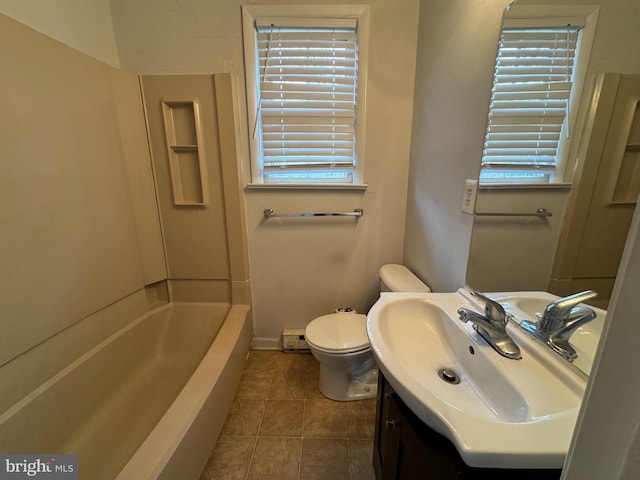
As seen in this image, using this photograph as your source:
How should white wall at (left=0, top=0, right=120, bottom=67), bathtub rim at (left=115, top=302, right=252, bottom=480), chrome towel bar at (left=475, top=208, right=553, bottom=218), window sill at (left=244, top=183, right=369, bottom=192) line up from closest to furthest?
chrome towel bar at (left=475, top=208, right=553, bottom=218)
bathtub rim at (left=115, top=302, right=252, bottom=480)
white wall at (left=0, top=0, right=120, bottom=67)
window sill at (left=244, top=183, right=369, bottom=192)

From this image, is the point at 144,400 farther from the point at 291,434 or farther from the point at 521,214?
the point at 521,214

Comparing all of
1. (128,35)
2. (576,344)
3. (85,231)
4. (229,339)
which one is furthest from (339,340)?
(128,35)

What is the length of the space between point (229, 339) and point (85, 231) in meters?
0.95

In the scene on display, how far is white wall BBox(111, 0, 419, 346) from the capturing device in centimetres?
154

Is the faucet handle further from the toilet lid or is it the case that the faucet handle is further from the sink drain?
the toilet lid

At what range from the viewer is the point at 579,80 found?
2.12 ft

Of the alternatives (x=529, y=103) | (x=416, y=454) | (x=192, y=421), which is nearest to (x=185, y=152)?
(x=192, y=421)

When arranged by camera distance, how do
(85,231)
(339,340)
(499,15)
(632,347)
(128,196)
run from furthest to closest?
(128,196) → (339,340) → (85,231) → (499,15) → (632,347)

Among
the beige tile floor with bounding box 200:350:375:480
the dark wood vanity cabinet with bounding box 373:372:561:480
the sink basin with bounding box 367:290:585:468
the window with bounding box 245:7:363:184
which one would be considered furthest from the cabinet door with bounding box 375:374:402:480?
the window with bounding box 245:7:363:184

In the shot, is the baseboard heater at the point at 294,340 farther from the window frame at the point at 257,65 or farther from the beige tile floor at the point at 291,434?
the window frame at the point at 257,65

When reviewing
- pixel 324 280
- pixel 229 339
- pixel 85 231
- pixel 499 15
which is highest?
pixel 499 15

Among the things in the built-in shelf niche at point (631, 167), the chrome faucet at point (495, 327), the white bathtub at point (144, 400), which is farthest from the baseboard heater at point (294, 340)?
the built-in shelf niche at point (631, 167)

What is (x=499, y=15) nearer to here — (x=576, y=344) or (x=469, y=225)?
(x=469, y=225)

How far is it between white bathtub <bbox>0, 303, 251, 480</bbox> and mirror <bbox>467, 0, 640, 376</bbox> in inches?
53.1
